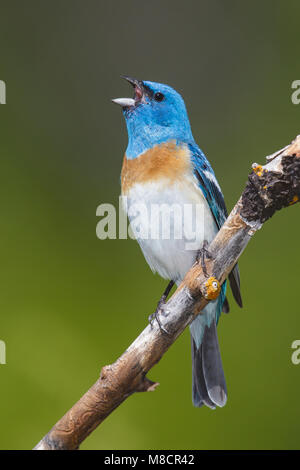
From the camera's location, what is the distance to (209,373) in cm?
304

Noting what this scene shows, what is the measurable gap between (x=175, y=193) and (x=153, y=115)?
1.65 ft

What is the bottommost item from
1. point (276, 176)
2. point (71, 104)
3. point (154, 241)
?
point (154, 241)

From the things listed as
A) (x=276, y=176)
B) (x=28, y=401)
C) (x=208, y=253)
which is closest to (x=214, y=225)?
(x=208, y=253)

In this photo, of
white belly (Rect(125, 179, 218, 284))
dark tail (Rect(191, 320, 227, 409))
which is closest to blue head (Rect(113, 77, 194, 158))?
white belly (Rect(125, 179, 218, 284))

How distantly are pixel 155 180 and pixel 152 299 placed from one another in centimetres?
87

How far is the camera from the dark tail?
2.97 metres

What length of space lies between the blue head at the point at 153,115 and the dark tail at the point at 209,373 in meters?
0.99

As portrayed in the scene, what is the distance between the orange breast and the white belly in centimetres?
4

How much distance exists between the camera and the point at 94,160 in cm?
400

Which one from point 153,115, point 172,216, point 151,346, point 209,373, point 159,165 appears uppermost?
point 153,115

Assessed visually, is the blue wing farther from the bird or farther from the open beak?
the open beak

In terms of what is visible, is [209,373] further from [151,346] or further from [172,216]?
[151,346]

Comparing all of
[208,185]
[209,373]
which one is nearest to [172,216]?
[208,185]

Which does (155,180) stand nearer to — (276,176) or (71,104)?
(276,176)
